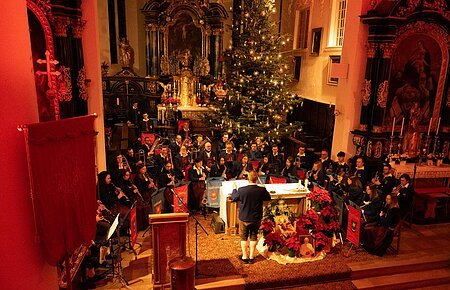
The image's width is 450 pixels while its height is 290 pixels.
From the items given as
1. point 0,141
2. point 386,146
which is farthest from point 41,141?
point 386,146

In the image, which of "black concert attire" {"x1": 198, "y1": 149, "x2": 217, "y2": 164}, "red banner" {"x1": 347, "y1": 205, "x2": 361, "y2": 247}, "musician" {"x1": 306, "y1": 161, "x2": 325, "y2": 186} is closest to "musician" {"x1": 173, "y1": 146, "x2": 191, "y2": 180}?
"black concert attire" {"x1": 198, "y1": 149, "x2": 217, "y2": 164}

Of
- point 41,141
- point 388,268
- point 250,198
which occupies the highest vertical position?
point 41,141

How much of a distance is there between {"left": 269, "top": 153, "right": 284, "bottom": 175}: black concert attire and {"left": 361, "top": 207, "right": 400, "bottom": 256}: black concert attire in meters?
3.40

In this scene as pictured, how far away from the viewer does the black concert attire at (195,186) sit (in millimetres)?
9594

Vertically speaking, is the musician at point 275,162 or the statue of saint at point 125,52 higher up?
the statue of saint at point 125,52

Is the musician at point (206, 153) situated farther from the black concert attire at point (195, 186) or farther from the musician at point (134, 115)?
the musician at point (134, 115)

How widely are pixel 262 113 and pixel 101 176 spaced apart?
6777mm

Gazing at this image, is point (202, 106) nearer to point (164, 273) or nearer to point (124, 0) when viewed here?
point (124, 0)

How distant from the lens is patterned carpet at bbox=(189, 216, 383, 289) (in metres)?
6.94

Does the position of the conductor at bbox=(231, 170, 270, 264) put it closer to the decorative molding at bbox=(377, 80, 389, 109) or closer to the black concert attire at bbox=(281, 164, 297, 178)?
the black concert attire at bbox=(281, 164, 297, 178)

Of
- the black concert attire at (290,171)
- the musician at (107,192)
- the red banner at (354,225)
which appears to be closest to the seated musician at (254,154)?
the black concert attire at (290,171)

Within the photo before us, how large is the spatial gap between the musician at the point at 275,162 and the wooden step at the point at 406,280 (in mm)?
4221

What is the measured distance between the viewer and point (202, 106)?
1831cm

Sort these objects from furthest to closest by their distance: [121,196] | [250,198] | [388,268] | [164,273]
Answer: [121,196] → [388,268] → [250,198] → [164,273]
